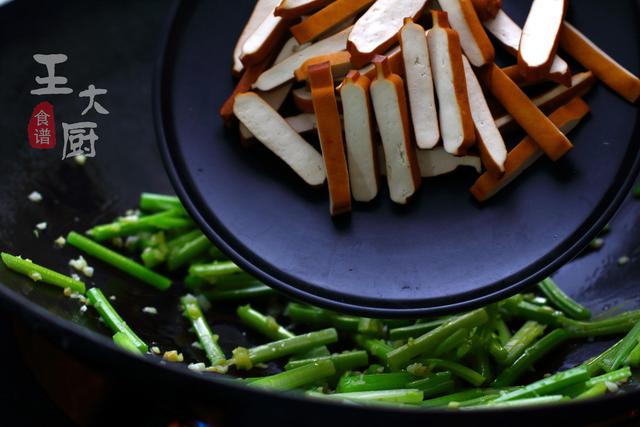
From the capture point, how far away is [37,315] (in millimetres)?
1574

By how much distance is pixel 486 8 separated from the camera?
1964 mm

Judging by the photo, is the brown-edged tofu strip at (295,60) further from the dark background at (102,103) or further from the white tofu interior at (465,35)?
the dark background at (102,103)

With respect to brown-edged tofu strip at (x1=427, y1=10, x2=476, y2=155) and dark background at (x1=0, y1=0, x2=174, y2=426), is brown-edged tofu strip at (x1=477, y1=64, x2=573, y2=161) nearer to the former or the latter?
brown-edged tofu strip at (x1=427, y1=10, x2=476, y2=155)

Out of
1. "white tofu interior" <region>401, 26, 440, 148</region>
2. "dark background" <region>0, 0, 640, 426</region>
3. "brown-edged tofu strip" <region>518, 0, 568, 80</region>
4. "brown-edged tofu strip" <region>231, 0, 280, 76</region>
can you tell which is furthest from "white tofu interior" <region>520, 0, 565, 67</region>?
"dark background" <region>0, 0, 640, 426</region>

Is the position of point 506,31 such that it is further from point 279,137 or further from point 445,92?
point 279,137

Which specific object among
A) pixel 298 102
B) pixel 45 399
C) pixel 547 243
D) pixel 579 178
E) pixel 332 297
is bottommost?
pixel 45 399

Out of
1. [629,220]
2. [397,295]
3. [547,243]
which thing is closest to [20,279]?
[397,295]

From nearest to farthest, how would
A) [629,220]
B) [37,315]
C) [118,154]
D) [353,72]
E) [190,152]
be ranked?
[37,315] < [353,72] < [190,152] < [629,220] < [118,154]

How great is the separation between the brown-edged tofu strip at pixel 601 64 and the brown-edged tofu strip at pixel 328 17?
1.65ft

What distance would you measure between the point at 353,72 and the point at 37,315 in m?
0.86

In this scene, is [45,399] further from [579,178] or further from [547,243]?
[579,178]

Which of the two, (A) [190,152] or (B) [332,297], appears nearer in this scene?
(B) [332,297]

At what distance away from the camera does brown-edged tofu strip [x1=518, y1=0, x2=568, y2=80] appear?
73.7 inches

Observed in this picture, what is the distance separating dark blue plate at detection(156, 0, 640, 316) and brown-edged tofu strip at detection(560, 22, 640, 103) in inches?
1.3
